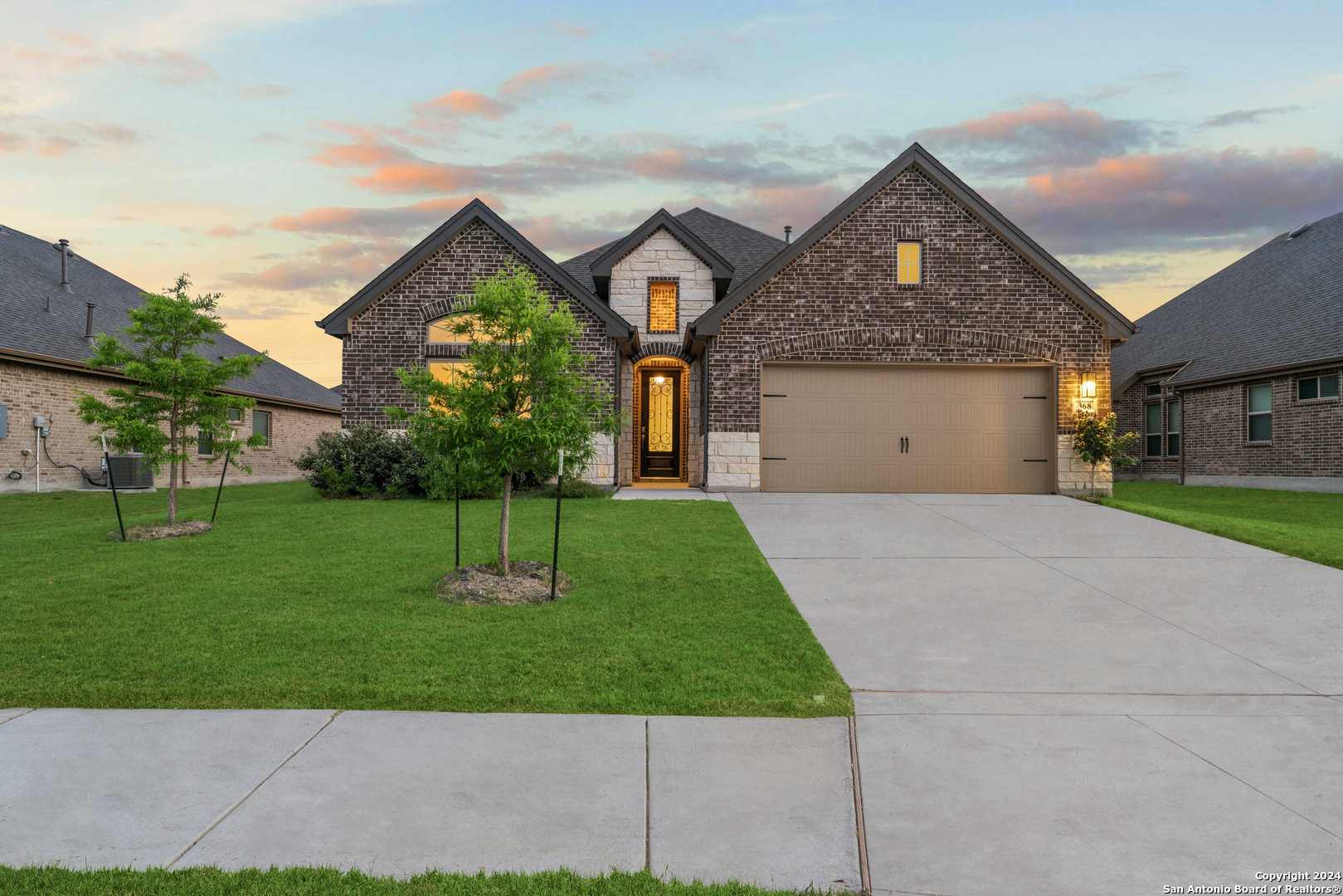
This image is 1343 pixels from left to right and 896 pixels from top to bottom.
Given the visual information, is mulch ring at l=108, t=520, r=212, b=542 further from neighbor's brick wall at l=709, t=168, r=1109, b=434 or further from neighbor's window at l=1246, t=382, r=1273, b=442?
neighbor's window at l=1246, t=382, r=1273, b=442

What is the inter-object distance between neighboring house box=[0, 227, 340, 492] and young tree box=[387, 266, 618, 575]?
31.7 ft

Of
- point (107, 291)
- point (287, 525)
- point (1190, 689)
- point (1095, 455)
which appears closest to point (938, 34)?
point (1095, 455)

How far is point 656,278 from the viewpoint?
18375mm

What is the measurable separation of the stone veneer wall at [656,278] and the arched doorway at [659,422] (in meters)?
1.35

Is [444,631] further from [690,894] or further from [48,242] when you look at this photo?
[48,242]

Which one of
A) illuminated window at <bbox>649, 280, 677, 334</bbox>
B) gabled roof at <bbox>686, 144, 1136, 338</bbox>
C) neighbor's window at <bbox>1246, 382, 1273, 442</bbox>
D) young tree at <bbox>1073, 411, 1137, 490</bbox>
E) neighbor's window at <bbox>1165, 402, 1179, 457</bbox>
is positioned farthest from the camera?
neighbor's window at <bbox>1165, 402, 1179, 457</bbox>

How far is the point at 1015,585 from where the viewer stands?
7363 millimetres

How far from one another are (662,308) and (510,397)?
12040 mm

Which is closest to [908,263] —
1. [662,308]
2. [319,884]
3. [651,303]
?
[662,308]

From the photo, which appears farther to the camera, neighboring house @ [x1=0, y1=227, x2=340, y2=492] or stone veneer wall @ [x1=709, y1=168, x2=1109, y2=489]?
neighboring house @ [x1=0, y1=227, x2=340, y2=492]

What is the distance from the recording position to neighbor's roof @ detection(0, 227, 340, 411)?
18312 millimetres

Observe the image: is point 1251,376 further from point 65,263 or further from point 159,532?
point 65,263

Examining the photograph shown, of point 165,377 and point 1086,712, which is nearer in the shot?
point 1086,712

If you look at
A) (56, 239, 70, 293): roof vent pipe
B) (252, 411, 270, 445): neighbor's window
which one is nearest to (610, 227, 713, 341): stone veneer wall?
(252, 411, 270, 445): neighbor's window
